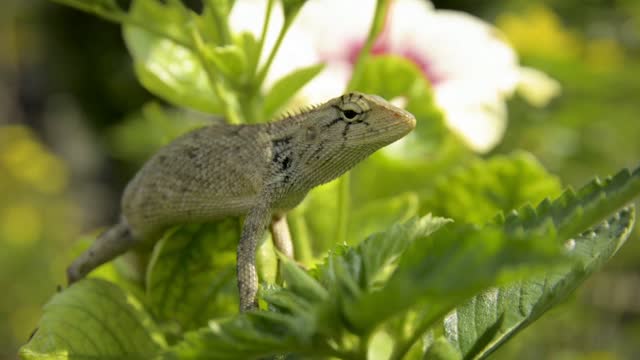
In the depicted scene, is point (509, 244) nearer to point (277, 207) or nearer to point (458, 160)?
point (277, 207)

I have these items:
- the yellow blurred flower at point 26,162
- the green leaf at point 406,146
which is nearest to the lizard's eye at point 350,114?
the green leaf at point 406,146

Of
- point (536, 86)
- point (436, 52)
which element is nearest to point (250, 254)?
A: point (436, 52)

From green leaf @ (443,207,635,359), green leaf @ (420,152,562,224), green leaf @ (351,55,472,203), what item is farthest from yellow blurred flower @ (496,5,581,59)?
green leaf @ (443,207,635,359)

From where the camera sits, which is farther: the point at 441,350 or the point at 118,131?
the point at 118,131

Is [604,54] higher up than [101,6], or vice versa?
[101,6]

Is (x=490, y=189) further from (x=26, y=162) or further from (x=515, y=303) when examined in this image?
(x=26, y=162)

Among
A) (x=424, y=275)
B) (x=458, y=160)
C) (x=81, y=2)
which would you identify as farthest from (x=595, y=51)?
(x=424, y=275)

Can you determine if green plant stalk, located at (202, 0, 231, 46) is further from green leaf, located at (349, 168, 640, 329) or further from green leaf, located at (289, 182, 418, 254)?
green leaf, located at (349, 168, 640, 329)
